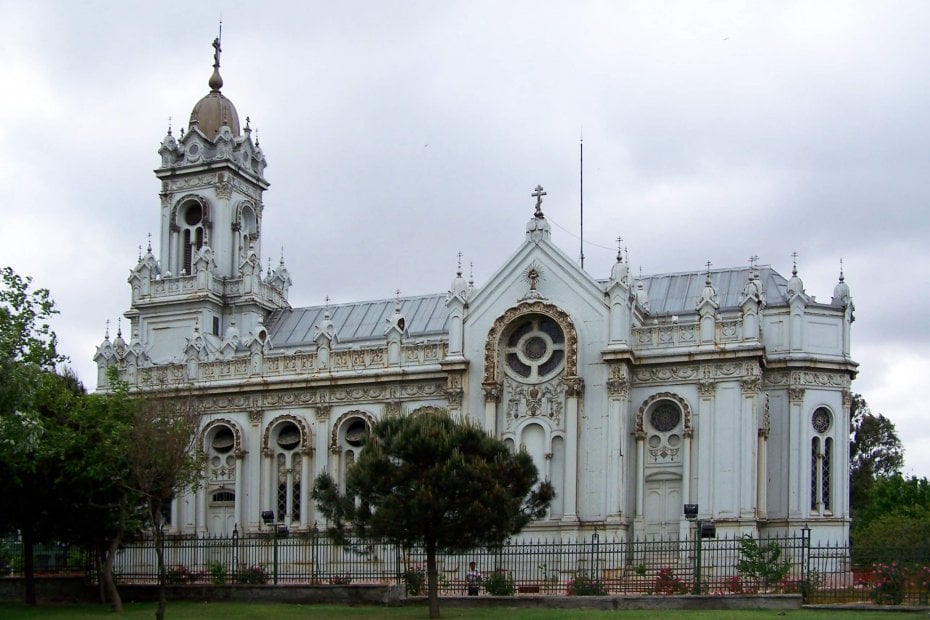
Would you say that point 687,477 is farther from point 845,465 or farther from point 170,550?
point 170,550

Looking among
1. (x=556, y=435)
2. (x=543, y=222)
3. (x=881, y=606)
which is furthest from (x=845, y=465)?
(x=881, y=606)

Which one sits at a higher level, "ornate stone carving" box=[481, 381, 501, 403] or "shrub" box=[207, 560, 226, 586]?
"ornate stone carving" box=[481, 381, 501, 403]

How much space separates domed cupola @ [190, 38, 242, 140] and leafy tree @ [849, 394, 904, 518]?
1657 inches

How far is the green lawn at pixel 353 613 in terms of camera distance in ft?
120

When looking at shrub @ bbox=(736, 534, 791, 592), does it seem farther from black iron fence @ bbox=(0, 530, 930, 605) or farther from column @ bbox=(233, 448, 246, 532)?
column @ bbox=(233, 448, 246, 532)

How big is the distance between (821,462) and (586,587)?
59.2 ft

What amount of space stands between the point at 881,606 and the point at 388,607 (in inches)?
587

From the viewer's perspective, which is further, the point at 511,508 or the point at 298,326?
the point at 298,326

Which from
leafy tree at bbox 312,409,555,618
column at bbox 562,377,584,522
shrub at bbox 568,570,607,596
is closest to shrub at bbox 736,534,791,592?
shrub at bbox 568,570,607,596

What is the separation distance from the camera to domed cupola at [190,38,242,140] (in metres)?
74.3

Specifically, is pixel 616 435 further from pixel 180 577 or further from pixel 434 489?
pixel 434 489

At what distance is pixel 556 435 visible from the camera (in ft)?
187

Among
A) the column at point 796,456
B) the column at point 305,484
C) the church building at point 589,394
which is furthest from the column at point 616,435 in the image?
the column at point 305,484

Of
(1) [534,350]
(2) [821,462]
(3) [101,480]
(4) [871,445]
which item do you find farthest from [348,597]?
(4) [871,445]
